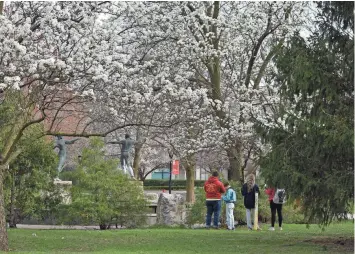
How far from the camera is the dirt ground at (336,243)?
14281 mm

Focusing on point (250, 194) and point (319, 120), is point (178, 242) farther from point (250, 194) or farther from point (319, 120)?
point (250, 194)

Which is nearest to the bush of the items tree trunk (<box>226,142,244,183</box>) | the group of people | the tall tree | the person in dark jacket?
the group of people

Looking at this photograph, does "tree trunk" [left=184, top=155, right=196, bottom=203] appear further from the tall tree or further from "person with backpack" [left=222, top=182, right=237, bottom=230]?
the tall tree

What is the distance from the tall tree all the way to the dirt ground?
1.78 ft

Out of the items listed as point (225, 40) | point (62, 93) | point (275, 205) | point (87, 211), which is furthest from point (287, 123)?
point (225, 40)

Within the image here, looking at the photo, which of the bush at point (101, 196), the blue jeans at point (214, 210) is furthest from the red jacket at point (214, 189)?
the bush at point (101, 196)

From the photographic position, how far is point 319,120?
13.8 meters

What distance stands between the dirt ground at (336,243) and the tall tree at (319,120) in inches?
21.3

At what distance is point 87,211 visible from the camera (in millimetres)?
20984

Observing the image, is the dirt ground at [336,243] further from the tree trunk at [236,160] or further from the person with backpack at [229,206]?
the tree trunk at [236,160]

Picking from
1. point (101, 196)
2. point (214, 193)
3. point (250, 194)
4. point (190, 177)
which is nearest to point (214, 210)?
point (214, 193)

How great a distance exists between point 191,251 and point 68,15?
5.37 metres

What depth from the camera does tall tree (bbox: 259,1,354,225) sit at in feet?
44.2

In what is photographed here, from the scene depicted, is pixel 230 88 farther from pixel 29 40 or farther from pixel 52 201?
pixel 29 40
